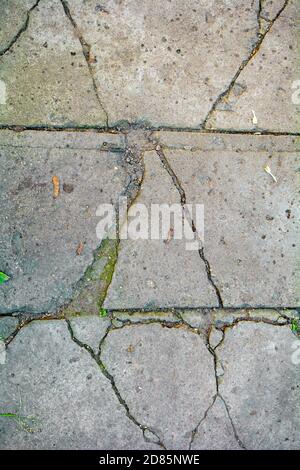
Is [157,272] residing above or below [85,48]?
below

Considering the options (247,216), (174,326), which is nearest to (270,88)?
(247,216)

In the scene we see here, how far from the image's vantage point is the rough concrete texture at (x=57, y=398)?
294 cm

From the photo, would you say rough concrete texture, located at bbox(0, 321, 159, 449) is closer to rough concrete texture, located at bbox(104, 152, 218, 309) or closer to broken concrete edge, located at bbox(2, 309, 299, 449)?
broken concrete edge, located at bbox(2, 309, 299, 449)

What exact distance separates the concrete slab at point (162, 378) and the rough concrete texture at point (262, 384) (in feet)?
0.49

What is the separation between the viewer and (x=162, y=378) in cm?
299

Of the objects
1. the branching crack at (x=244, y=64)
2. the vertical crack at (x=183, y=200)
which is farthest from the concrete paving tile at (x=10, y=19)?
the branching crack at (x=244, y=64)

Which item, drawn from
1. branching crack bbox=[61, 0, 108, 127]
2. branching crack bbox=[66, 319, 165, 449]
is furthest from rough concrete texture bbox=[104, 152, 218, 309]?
branching crack bbox=[61, 0, 108, 127]

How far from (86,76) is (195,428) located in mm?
2154

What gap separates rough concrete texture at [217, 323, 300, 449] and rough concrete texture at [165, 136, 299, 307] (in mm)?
205

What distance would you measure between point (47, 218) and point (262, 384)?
1590mm

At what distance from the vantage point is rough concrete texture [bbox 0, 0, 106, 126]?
3.00m

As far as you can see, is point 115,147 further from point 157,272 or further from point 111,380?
point 111,380
